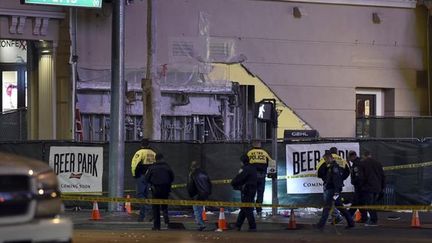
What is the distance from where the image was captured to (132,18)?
22.8m

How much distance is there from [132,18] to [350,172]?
8.63 meters

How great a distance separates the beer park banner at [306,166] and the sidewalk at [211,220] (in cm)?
61

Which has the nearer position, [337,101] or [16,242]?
[16,242]

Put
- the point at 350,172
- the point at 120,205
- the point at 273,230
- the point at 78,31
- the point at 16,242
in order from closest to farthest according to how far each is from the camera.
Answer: the point at 16,242 < the point at 273,230 < the point at 350,172 < the point at 120,205 < the point at 78,31

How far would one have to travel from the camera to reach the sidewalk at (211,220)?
16531mm

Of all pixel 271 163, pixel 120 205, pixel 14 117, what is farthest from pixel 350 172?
pixel 14 117

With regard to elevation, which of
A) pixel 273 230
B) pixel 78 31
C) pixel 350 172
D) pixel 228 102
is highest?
pixel 78 31

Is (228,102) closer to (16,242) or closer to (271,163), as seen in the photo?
(271,163)

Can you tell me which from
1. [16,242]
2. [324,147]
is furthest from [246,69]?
[16,242]

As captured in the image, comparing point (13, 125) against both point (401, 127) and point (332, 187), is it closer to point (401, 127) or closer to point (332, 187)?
point (332, 187)

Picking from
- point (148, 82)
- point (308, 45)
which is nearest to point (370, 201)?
point (148, 82)

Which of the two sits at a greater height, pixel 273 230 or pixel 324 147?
pixel 324 147

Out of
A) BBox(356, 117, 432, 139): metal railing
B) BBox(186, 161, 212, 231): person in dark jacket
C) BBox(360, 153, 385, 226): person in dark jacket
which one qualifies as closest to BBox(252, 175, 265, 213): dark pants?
BBox(360, 153, 385, 226): person in dark jacket

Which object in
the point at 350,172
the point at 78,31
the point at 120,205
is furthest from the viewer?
the point at 78,31
